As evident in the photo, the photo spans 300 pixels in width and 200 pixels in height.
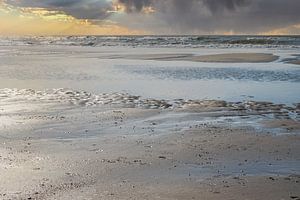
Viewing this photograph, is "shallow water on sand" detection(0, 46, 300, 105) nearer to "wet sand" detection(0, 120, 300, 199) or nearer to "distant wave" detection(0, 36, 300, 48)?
"wet sand" detection(0, 120, 300, 199)

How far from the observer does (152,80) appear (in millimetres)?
21031

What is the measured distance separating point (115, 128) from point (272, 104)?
563 centimetres

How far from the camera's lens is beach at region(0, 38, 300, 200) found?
21.1 ft

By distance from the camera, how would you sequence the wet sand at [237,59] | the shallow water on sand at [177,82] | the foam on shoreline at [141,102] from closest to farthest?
the foam on shoreline at [141,102], the shallow water on sand at [177,82], the wet sand at [237,59]

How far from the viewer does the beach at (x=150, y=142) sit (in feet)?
21.1

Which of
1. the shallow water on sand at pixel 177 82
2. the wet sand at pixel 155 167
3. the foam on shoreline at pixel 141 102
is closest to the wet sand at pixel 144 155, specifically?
the wet sand at pixel 155 167

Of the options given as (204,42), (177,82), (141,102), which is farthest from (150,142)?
(204,42)

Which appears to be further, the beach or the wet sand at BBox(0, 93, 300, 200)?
the beach

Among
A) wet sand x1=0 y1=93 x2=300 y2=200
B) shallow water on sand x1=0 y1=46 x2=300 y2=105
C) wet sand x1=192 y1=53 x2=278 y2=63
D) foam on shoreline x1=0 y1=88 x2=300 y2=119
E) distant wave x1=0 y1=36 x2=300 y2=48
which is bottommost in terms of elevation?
distant wave x1=0 y1=36 x2=300 y2=48

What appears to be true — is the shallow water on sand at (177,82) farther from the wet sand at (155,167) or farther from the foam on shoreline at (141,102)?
the wet sand at (155,167)

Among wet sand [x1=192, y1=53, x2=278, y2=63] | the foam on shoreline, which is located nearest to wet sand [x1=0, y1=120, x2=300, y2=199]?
the foam on shoreline

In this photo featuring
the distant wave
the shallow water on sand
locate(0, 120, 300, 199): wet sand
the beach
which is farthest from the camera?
the distant wave

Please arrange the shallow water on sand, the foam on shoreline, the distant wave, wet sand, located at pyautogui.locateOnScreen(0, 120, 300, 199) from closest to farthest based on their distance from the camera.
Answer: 1. wet sand, located at pyautogui.locateOnScreen(0, 120, 300, 199)
2. the foam on shoreline
3. the shallow water on sand
4. the distant wave

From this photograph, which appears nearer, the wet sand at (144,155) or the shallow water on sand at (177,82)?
the wet sand at (144,155)
